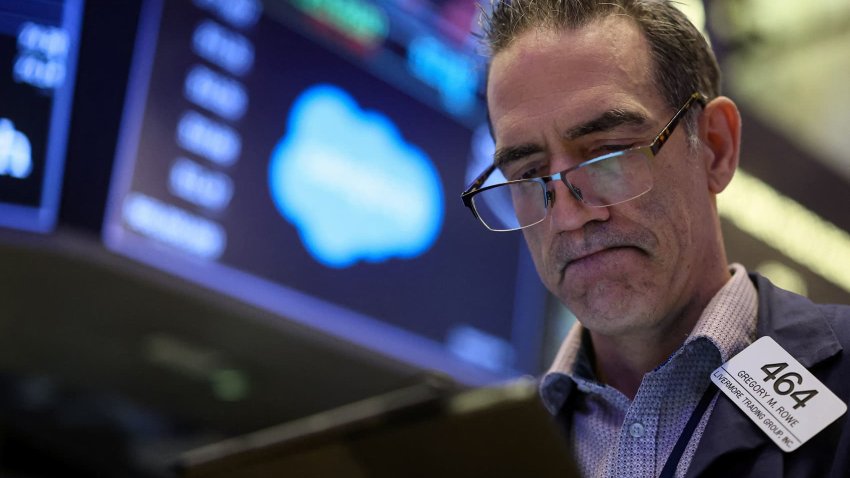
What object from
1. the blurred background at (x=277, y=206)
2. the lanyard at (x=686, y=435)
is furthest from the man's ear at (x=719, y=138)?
the blurred background at (x=277, y=206)

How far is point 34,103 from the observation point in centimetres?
251

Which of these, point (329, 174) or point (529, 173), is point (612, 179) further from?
point (329, 174)

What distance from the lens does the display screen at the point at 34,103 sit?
2475mm

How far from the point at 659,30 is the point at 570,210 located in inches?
12.2

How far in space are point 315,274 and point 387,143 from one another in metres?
0.49

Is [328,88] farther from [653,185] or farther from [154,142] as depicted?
[653,185]

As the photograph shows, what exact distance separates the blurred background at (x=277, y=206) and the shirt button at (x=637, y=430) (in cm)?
164

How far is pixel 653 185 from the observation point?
4.19 feet

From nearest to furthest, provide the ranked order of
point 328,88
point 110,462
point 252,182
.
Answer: point 252,182 < point 328,88 < point 110,462

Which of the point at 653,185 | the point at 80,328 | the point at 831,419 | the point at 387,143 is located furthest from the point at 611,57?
the point at 80,328

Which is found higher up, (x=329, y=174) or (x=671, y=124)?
(x=671, y=124)

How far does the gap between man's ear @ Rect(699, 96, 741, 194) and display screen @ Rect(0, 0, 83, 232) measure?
1.72 m

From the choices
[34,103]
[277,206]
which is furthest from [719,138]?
[34,103]

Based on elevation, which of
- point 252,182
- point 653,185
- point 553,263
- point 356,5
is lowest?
point 252,182
